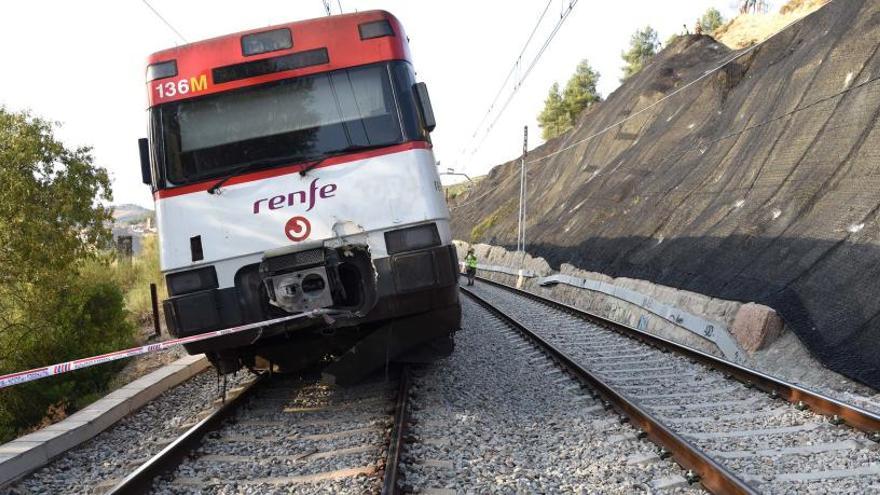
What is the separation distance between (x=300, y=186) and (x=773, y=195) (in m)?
10.8

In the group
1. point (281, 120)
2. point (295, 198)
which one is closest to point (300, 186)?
point (295, 198)

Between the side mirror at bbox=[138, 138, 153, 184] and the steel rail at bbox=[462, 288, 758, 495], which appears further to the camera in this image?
the side mirror at bbox=[138, 138, 153, 184]

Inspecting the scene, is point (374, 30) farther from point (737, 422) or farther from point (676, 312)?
point (676, 312)

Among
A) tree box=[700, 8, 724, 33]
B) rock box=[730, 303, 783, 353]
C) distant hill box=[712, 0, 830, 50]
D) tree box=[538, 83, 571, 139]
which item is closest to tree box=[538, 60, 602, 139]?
tree box=[538, 83, 571, 139]

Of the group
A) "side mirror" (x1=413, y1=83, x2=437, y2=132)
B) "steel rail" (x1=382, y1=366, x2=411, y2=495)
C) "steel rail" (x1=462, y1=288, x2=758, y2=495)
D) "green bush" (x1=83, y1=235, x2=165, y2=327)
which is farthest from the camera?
"green bush" (x1=83, y1=235, x2=165, y2=327)

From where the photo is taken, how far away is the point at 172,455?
5090 millimetres

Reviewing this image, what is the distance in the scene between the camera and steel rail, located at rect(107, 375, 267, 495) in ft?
14.7

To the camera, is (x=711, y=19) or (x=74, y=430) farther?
(x=711, y=19)

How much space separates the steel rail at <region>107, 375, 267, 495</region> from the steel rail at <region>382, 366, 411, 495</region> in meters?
1.59

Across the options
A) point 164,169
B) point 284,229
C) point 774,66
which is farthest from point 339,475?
point 774,66

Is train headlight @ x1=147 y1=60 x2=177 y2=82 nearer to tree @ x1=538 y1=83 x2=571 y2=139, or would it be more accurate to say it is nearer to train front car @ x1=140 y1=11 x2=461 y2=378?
train front car @ x1=140 y1=11 x2=461 y2=378

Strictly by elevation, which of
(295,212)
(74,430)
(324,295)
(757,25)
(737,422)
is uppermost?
(757,25)

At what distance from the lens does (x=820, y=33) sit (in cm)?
2002

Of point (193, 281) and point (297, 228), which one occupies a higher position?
point (297, 228)
